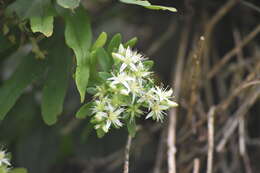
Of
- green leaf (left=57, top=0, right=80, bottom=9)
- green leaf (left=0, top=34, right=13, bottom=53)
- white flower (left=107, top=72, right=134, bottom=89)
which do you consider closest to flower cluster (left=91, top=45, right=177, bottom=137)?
white flower (left=107, top=72, right=134, bottom=89)

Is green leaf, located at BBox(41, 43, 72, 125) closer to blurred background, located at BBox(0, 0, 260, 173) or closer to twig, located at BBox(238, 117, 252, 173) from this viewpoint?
blurred background, located at BBox(0, 0, 260, 173)

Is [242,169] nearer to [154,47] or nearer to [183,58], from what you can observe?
[183,58]

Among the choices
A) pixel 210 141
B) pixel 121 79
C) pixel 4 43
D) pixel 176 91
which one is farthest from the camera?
pixel 176 91

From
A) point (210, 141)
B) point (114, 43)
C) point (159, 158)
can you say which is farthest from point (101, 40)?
point (159, 158)

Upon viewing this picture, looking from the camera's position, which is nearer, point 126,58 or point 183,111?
point 126,58

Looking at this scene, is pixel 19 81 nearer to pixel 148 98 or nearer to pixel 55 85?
pixel 55 85

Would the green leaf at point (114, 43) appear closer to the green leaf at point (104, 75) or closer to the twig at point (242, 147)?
the green leaf at point (104, 75)

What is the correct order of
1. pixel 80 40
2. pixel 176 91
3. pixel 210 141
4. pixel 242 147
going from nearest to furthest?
pixel 80 40
pixel 210 141
pixel 242 147
pixel 176 91
